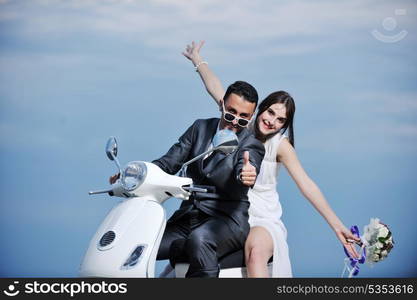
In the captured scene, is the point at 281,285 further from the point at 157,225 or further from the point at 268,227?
the point at 157,225

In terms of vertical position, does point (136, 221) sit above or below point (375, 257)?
above

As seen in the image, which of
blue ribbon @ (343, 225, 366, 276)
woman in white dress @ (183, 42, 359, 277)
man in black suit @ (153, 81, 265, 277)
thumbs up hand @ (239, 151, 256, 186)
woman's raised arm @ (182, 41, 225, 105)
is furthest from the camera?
woman's raised arm @ (182, 41, 225, 105)

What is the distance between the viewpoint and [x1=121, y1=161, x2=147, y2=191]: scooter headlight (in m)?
2.88

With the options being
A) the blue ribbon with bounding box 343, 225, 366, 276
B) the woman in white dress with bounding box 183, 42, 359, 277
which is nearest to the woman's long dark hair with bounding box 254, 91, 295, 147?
the woman in white dress with bounding box 183, 42, 359, 277

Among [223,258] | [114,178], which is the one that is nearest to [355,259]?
[223,258]

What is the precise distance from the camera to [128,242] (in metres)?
2.78

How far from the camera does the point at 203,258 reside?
2914 millimetres

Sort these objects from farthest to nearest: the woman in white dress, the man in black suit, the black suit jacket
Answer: the woman in white dress
the black suit jacket
the man in black suit

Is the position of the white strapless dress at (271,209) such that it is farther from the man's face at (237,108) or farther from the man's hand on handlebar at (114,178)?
the man's hand on handlebar at (114,178)

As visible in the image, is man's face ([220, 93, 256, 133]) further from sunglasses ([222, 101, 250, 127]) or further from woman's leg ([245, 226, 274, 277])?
woman's leg ([245, 226, 274, 277])

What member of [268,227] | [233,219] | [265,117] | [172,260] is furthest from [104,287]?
[265,117]

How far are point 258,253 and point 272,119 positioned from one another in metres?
0.79

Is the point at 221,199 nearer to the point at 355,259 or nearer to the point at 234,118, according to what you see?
the point at 234,118

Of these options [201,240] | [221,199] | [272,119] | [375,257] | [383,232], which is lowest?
[375,257]
